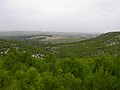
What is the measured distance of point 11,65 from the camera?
73000mm

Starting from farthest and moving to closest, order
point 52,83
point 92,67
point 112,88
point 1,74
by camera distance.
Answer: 1. point 92,67
2. point 112,88
3. point 52,83
4. point 1,74

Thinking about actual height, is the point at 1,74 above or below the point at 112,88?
above

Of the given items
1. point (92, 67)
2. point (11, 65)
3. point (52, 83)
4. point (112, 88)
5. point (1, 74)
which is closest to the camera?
point (1, 74)

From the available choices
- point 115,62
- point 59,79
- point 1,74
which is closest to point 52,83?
point 59,79

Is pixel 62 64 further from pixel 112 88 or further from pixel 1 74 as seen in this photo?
A: pixel 1 74

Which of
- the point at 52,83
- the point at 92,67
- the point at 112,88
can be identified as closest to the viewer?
the point at 52,83

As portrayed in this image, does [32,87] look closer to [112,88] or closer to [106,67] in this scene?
[112,88]

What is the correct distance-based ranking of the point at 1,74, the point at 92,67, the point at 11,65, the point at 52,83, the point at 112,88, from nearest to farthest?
the point at 1,74 → the point at 52,83 → the point at 112,88 → the point at 11,65 → the point at 92,67

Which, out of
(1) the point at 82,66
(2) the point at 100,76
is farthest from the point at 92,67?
(2) the point at 100,76

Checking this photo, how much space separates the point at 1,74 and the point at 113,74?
106 ft

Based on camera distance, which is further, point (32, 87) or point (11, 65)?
point (11, 65)

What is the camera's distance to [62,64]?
3142 inches

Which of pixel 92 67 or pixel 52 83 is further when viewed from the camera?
pixel 92 67

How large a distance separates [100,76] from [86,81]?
463cm
